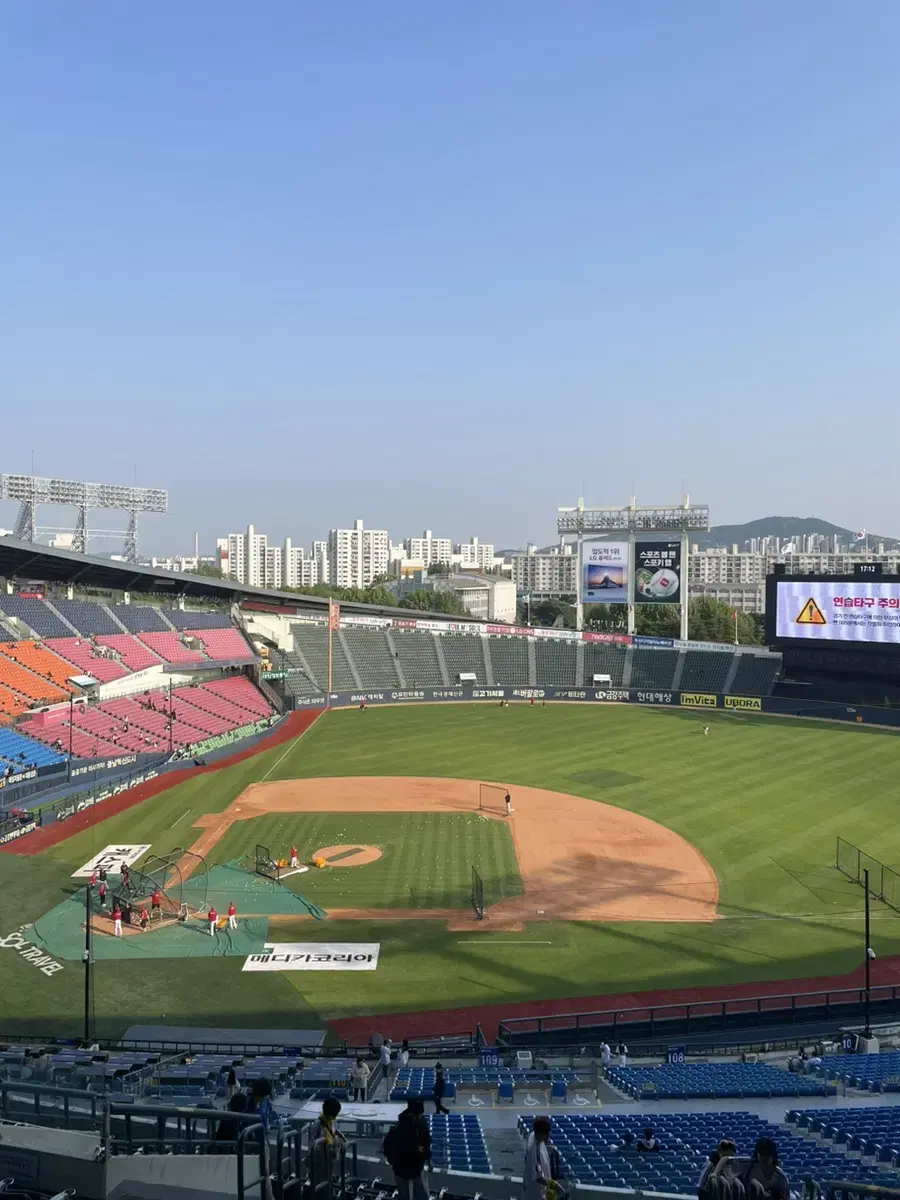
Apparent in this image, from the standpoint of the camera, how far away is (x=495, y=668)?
87.8 m

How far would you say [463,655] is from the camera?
3514 inches

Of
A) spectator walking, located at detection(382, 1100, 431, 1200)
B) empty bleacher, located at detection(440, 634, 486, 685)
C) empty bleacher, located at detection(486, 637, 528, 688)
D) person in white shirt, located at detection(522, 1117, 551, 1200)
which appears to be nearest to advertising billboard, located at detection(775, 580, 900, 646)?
empty bleacher, located at detection(486, 637, 528, 688)

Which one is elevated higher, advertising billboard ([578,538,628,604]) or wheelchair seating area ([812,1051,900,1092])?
advertising billboard ([578,538,628,604])

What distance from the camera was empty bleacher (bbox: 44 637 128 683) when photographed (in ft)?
194

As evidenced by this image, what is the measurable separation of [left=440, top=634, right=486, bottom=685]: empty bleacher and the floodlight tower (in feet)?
35.8

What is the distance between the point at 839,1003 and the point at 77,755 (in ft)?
125

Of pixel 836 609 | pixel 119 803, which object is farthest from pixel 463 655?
pixel 119 803

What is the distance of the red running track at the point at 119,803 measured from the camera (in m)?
37.1

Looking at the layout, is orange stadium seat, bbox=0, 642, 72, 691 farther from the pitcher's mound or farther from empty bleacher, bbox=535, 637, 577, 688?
empty bleacher, bbox=535, 637, 577, 688

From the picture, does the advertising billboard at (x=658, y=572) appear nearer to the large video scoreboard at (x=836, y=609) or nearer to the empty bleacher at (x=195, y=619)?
the large video scoreboard at (x=836, y=609)

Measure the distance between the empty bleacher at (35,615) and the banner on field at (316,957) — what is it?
138 feet

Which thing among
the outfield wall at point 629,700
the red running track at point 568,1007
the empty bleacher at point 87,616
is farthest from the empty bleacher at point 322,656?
the red running track at point 568,1007

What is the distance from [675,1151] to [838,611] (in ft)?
198


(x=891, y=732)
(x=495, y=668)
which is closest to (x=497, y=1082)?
(x=891, y=732)
